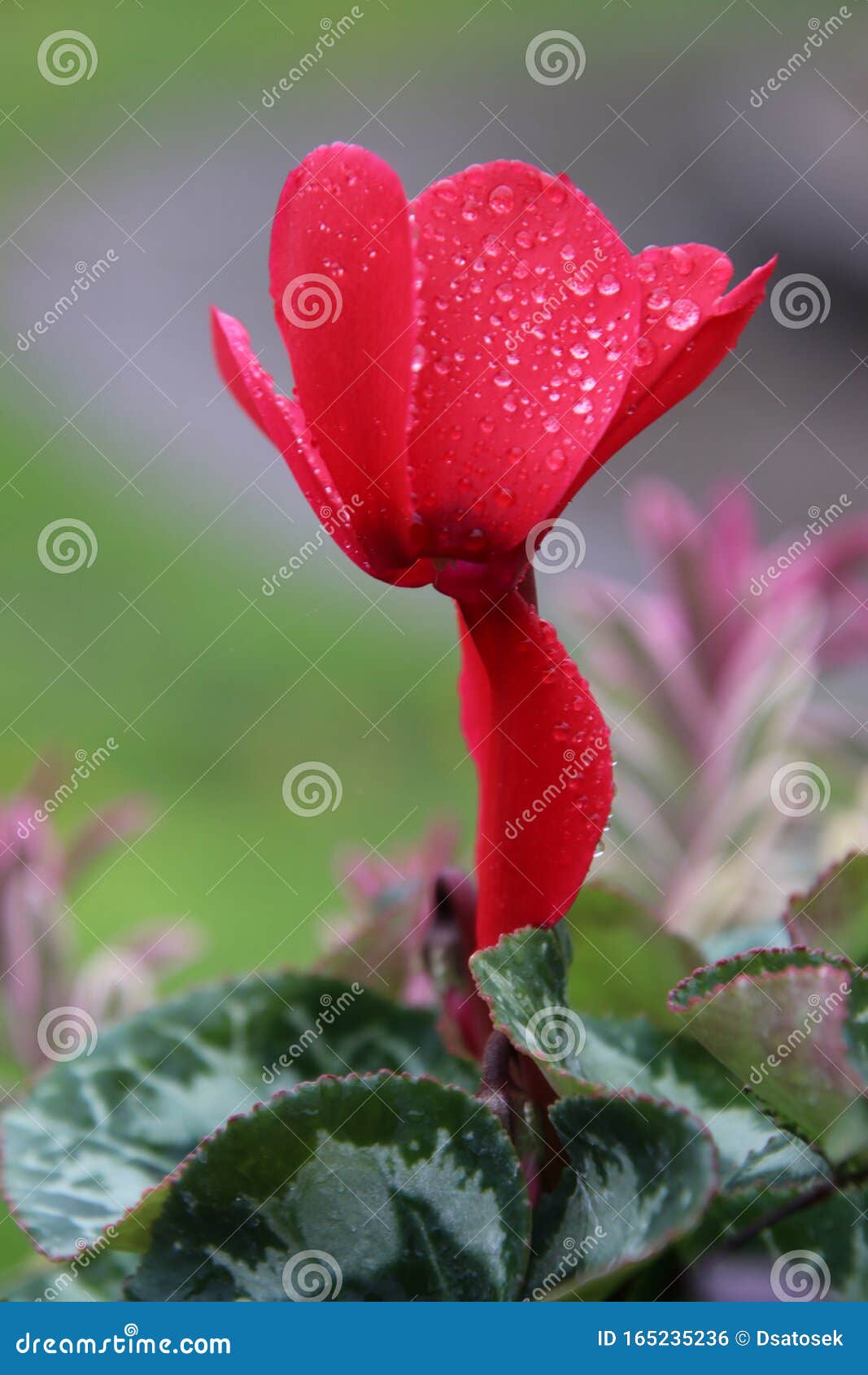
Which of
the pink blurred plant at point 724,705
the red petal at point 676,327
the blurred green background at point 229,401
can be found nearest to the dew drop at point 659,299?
the red petal at point 676,327

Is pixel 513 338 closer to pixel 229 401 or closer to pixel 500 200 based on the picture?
pixel 500 200

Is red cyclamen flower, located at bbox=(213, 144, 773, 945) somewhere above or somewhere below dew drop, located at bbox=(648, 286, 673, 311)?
below

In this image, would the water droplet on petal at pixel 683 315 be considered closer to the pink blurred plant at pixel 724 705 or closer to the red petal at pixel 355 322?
the red petal at pixel 355 322

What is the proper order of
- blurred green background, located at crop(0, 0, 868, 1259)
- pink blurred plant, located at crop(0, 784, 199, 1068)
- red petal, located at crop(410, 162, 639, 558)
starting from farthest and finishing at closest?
1. blurred green background, located at crop(0, 0, 868, 1259)
2. pink blurred plant, located at crop(0, 784, 199, 1068)
3. red petal, located at crop(410, 162, 639, 558)

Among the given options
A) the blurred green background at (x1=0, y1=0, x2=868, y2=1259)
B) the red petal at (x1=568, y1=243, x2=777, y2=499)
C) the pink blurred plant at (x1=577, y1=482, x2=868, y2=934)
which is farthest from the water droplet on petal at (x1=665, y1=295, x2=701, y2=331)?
the blurred green background at (x1=0, y1=0, x2=868, y2=1259)

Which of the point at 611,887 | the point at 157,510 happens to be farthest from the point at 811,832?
the point at 157,510

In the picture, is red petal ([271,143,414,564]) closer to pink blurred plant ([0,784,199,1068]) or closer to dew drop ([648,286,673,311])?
dew drop ([648,286,673,311])
